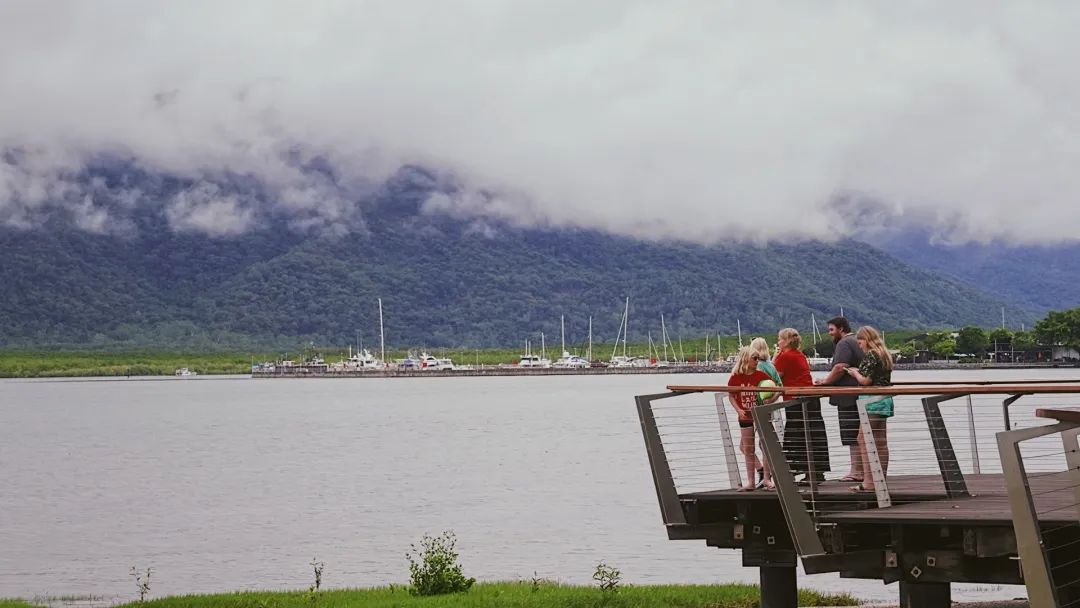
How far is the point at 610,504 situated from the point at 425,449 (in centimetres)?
3573

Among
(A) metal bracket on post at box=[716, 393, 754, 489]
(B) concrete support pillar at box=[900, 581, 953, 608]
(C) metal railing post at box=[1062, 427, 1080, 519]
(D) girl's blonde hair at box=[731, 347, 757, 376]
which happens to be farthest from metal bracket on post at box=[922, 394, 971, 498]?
(C) metal railing post at box=[1062, 427, 1080, 519]

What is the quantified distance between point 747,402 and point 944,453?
2.31 m

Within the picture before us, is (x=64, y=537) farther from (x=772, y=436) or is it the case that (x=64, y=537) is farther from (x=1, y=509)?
(x=772, y=436)

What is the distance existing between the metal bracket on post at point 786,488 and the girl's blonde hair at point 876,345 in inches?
81.3

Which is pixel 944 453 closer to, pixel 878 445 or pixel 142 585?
pixel 878 445

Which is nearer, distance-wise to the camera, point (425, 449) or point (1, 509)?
point (1, 509)

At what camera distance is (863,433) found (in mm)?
14859

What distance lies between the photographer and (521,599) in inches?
813

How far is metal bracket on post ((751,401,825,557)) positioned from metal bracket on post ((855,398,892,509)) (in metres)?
0.81

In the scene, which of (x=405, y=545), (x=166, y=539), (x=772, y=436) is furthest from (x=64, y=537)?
(x=772, y=436)

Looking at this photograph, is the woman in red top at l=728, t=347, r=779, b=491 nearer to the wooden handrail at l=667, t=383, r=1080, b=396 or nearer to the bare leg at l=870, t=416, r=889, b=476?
the wooden handrail at l=667, t=383, r=1080, b=396

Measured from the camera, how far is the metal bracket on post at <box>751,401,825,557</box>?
14.5 m

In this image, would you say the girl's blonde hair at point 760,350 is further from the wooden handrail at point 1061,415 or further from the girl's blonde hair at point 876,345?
the wooden handrail at point 1061,415

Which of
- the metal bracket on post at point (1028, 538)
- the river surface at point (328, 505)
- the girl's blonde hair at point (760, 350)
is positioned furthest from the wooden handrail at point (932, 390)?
the river surface at point (328, 505)
